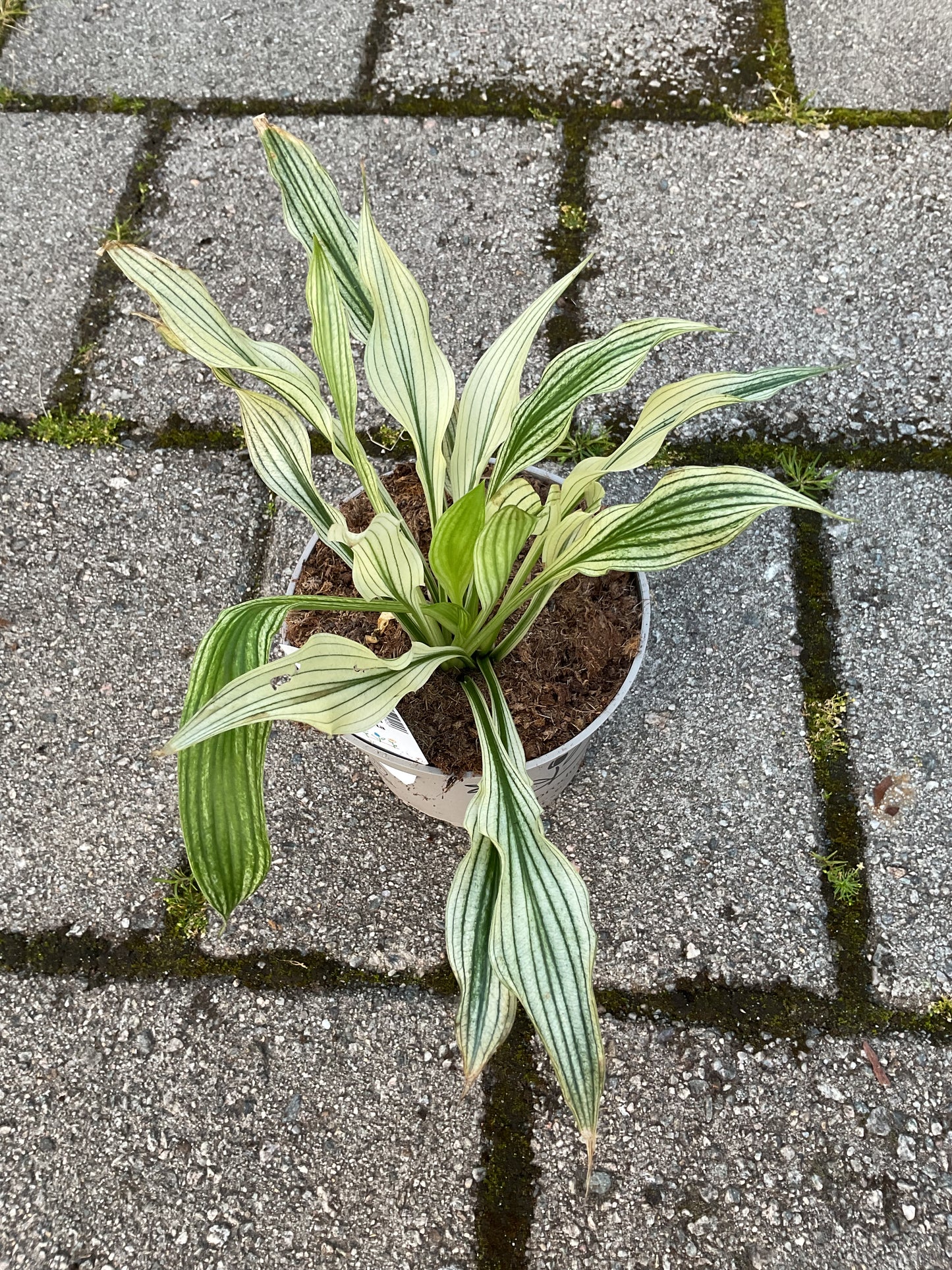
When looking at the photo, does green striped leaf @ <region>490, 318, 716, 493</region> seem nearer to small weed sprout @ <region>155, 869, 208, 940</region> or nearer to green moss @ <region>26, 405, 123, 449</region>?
small weed sprout @ <region>155, 869, 208, 940</region>

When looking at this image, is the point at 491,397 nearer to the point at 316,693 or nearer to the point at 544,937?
the point at 316,693

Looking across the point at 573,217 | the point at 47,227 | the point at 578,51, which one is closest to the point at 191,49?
the point at 47,227

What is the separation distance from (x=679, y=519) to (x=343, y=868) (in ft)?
2.27

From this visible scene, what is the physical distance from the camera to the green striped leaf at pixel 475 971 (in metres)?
0.86

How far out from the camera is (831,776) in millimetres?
1326

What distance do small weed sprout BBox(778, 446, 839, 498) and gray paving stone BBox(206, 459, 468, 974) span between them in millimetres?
755

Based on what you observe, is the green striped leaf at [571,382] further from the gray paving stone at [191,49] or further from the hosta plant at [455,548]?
the gray paving stone at [191,49]

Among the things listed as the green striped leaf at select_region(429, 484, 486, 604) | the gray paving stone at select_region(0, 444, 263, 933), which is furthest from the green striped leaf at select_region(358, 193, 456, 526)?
the gray paving stone at select_region(0, 444, 263, 933)

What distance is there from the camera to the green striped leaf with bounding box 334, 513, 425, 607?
2.73ft

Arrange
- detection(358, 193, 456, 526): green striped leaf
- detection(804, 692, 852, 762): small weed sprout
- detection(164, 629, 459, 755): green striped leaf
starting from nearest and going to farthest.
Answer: detection(164, 629, 459, 755): green striped leaf < detection(358, 193, 456, 526): green striped leaf < detection(804, 692, 852, 762): small weed sprout

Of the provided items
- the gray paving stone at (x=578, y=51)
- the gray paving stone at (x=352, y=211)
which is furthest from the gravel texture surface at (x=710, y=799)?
the gray paving stone at (x=578, y=51)

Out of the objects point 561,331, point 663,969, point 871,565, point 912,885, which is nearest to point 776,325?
point 561,331

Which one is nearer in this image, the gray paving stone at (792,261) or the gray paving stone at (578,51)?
the gray paving stone at (792,261)

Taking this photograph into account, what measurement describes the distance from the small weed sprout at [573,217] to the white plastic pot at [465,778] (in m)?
0.75
